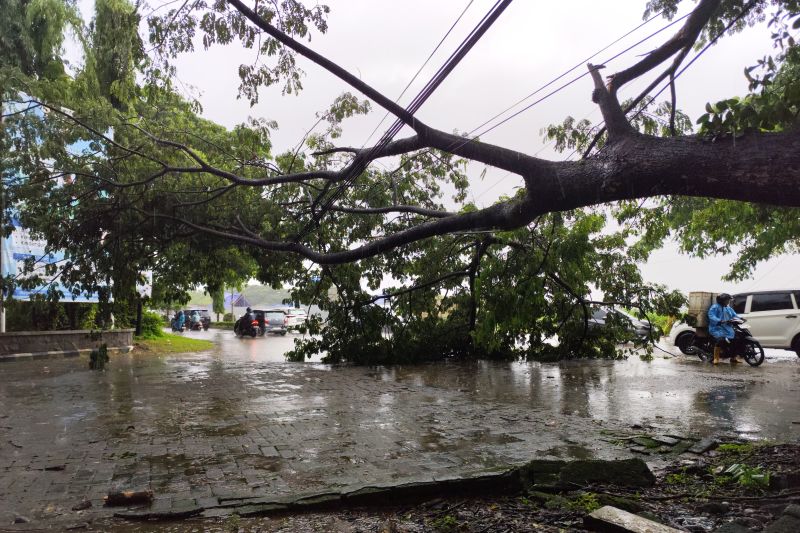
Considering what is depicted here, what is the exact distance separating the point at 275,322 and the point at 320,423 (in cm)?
2709

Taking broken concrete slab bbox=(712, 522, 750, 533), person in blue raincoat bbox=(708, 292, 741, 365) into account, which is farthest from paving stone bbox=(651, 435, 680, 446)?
person in blue raincoat bbox=(708, 292, 741, 365)

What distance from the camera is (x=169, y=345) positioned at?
2153cm

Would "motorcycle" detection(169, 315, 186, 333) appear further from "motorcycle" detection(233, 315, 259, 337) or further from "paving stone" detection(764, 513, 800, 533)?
"paving stone" detection(764, 513, 800, 533)

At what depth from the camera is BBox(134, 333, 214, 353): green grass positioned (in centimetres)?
2002

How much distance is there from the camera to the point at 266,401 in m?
8.78

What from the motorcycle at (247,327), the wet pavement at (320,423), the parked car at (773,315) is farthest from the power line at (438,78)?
the motorcycle at (247,327)

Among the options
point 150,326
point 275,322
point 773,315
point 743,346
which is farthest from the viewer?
point 275,322

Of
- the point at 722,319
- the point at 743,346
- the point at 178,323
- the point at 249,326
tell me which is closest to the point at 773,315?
the point at 743,346

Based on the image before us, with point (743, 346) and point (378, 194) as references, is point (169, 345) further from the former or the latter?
point (743, 346)

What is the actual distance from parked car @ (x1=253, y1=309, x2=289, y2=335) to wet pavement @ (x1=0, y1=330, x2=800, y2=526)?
20.1 metres

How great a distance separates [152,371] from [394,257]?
6388 mm

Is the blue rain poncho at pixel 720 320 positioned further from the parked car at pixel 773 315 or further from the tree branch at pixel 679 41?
the tree branch at pixel 679 41

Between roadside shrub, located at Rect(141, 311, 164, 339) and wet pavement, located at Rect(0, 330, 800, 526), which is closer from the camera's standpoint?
wet pavement, located at Rect(0, 330, 800, 526)

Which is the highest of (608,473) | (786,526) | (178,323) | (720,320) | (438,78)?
(438,78)
